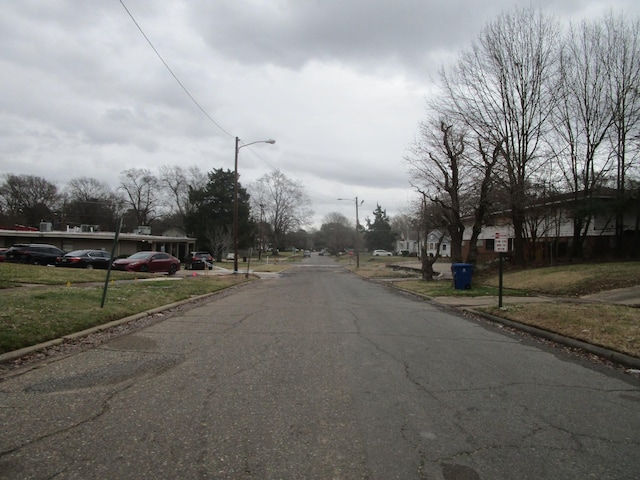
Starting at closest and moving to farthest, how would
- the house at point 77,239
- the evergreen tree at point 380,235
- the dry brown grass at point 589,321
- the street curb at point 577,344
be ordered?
the street curb at point 577,344
the dry brown grass at point 589,321
the house at point 77,239
the evergreen tree at point 380,235

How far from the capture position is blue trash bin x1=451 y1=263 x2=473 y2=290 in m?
19.8

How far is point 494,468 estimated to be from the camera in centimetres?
352

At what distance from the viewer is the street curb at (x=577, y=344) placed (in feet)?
23.8

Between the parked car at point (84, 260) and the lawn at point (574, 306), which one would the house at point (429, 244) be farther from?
the parked car at point (84, 260)

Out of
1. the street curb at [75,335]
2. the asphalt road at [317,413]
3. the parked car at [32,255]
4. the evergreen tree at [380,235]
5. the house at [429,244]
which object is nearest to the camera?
the asphalt road at [317,413]

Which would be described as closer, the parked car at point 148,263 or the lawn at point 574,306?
the lawn at point 574,306

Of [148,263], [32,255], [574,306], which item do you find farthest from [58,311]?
[32,255]

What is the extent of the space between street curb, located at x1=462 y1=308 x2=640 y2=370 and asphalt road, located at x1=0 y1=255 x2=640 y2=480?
0.48m

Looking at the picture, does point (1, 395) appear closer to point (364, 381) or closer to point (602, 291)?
point (364, 381)

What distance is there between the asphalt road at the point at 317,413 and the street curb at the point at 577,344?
0.48 m

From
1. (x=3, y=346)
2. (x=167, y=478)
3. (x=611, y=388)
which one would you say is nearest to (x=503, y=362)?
(x=611, y=388)

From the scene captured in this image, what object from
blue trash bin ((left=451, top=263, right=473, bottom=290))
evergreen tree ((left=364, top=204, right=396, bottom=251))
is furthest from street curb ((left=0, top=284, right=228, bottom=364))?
evergreen tree ((left=364, top=204, right=396, bottom=251))

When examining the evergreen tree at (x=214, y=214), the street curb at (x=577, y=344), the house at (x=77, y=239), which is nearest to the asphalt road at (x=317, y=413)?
the street curb at (x=577, y=344)

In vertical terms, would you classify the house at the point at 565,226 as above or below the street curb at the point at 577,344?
above
